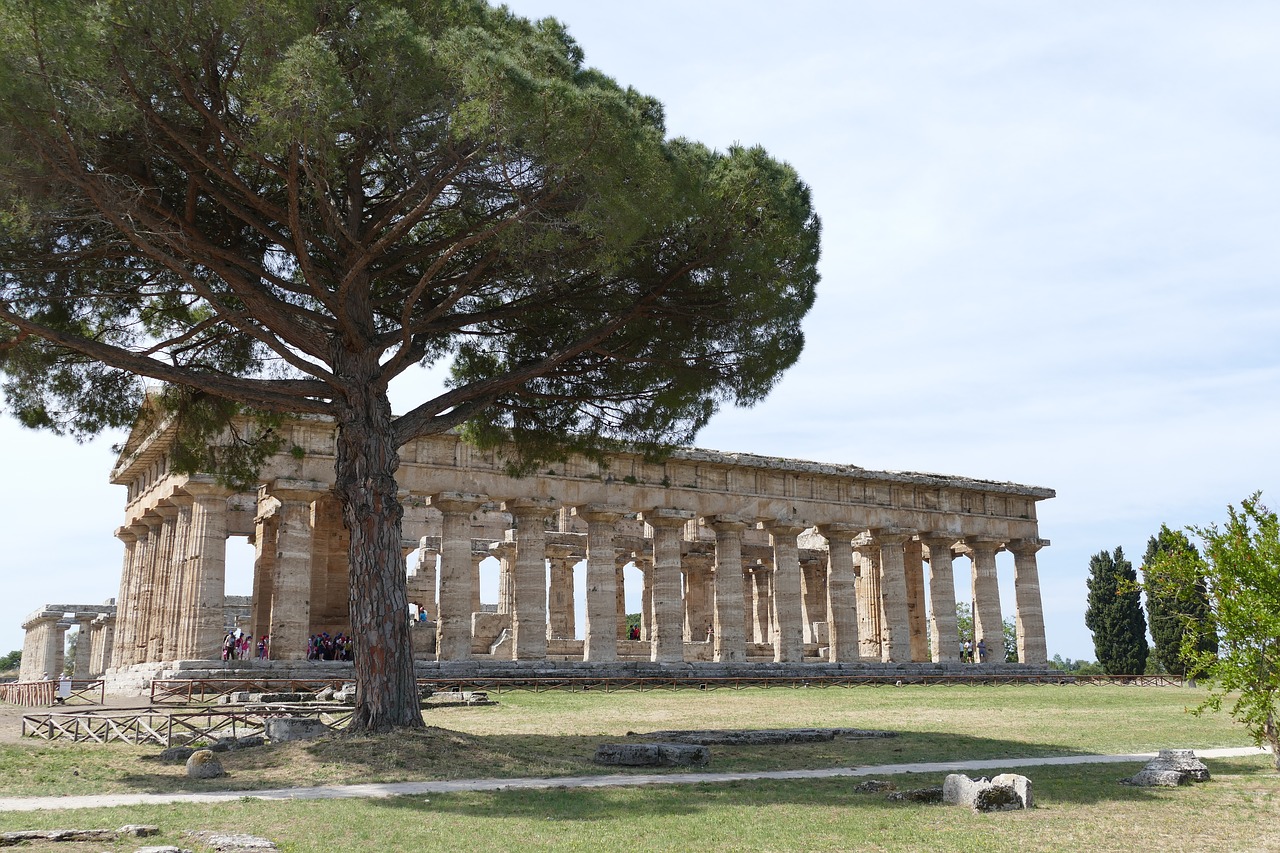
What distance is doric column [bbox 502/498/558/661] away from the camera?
3108cm

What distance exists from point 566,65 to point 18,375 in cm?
936

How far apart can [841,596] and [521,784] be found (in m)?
26.3

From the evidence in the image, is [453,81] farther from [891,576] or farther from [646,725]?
[891,576]

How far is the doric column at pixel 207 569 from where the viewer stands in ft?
87.9

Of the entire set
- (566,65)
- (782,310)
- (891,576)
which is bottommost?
(891,576)

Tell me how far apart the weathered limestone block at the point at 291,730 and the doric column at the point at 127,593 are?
1725cm

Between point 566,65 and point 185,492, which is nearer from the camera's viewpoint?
point 566,65

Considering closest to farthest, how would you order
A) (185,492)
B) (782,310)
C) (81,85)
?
1. (81,85)
2. (782,310)
3. (185,492)

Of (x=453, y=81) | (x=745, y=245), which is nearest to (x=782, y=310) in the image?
(x=745, y=245)

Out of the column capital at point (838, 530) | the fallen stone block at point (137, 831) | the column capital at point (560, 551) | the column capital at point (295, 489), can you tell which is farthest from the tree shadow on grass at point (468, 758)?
the column capital at point (560, 551)

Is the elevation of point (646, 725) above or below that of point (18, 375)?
below

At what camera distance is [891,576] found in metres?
38.5

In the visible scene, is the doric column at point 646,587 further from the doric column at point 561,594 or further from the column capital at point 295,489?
the column capital at point 295,489

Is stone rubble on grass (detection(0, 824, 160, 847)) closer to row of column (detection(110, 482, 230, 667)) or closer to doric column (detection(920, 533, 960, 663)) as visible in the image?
row of column (detection(110, 482, 230, 667))
